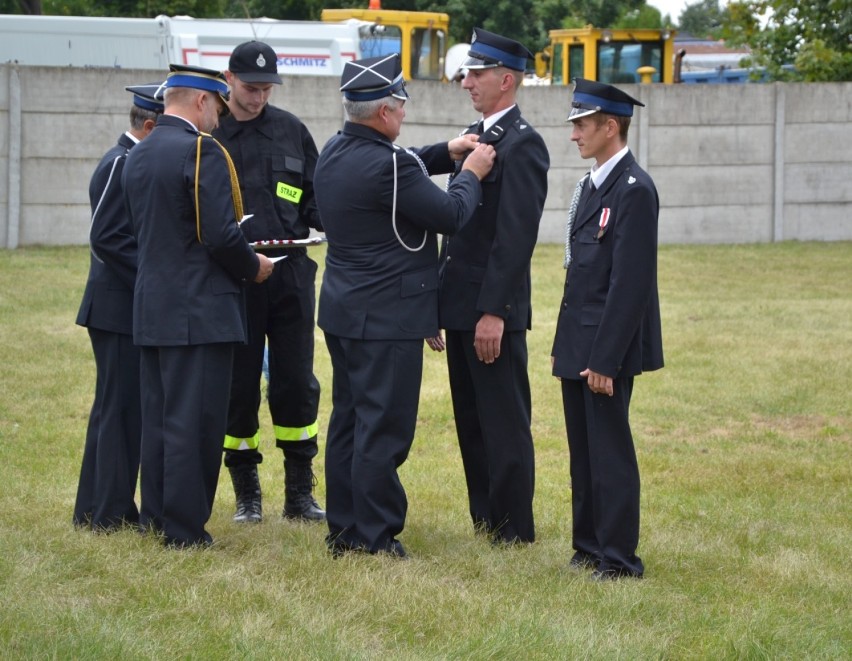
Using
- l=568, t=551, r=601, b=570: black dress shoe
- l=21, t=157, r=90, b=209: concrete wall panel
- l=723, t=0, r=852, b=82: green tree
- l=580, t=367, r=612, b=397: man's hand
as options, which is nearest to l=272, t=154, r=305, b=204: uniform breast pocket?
l=580, t=367, r=612, b=397: man's hand

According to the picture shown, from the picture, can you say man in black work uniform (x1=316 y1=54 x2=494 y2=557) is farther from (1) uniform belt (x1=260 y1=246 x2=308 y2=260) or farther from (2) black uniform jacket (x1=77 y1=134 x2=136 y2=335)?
(2) black uniform jacket (x1=77 y1=134 x2=136 y2=335)

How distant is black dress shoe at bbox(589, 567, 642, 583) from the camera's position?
5160mm

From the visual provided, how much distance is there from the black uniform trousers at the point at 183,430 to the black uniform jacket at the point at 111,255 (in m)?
0.35

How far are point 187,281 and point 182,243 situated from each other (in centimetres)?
16

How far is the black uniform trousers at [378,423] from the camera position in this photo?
5281 millimetres

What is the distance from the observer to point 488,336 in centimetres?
547

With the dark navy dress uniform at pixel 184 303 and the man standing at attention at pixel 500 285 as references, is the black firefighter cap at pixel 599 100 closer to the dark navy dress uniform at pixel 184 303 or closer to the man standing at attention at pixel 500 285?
the man standing at attention at pixel 500 285

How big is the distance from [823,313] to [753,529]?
7706 millimetres

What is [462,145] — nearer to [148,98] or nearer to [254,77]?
[254,77]

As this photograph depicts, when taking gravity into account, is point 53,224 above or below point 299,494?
above

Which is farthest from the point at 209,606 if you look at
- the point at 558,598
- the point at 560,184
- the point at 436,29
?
the point at 436,29

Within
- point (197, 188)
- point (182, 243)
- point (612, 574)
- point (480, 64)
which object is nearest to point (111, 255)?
point (182, 243)

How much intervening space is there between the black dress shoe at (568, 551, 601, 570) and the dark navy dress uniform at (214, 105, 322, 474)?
1.57 m

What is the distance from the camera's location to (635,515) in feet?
17.1
